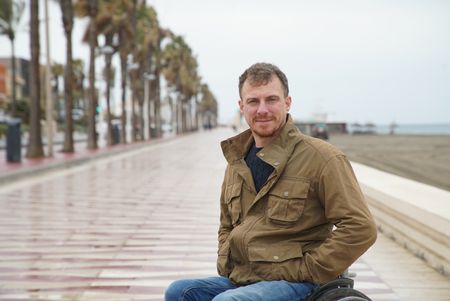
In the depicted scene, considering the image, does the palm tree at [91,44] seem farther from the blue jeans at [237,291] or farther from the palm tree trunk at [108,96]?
the blue jeans at [237,291]

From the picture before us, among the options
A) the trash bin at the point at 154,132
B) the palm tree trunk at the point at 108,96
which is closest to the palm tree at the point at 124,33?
the palm tree trunk at the point at 108,96

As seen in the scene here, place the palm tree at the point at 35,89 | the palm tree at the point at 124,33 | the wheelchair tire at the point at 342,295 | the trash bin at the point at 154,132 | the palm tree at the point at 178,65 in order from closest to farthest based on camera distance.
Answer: the wheelchair tire at the point at 342,295 < the palm tree at the point at 35,89 < the palm tree at the point at 124,33 < the trash bin at the point at 154,132 < the palm tree at the point at 178,65

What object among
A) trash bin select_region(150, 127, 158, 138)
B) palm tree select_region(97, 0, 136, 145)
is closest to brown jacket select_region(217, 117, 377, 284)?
palm tree select_region(97, 0, 136, 145)

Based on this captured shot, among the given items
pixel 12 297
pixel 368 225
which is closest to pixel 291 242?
pixel 368 225

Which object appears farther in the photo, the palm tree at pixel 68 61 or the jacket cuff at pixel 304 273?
the palm tree at pixel 68 61

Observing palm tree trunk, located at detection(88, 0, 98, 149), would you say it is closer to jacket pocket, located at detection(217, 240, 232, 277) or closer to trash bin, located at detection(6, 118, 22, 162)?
trash bin, located at detection(6, 118, 22, 162)

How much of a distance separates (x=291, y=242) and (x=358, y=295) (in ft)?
1.15

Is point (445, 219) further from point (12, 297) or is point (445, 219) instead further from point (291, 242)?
point (12, 297)

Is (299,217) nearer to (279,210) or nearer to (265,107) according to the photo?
(279,210)

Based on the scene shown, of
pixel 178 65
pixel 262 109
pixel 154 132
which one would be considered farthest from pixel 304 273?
pixel 178 65

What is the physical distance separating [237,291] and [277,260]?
23 cm

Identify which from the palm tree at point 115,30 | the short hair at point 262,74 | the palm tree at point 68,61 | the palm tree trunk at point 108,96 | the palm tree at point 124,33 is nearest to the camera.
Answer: the short hair at point 262,74

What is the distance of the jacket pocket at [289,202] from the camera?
260cm

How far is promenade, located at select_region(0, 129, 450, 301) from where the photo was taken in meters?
5.03
